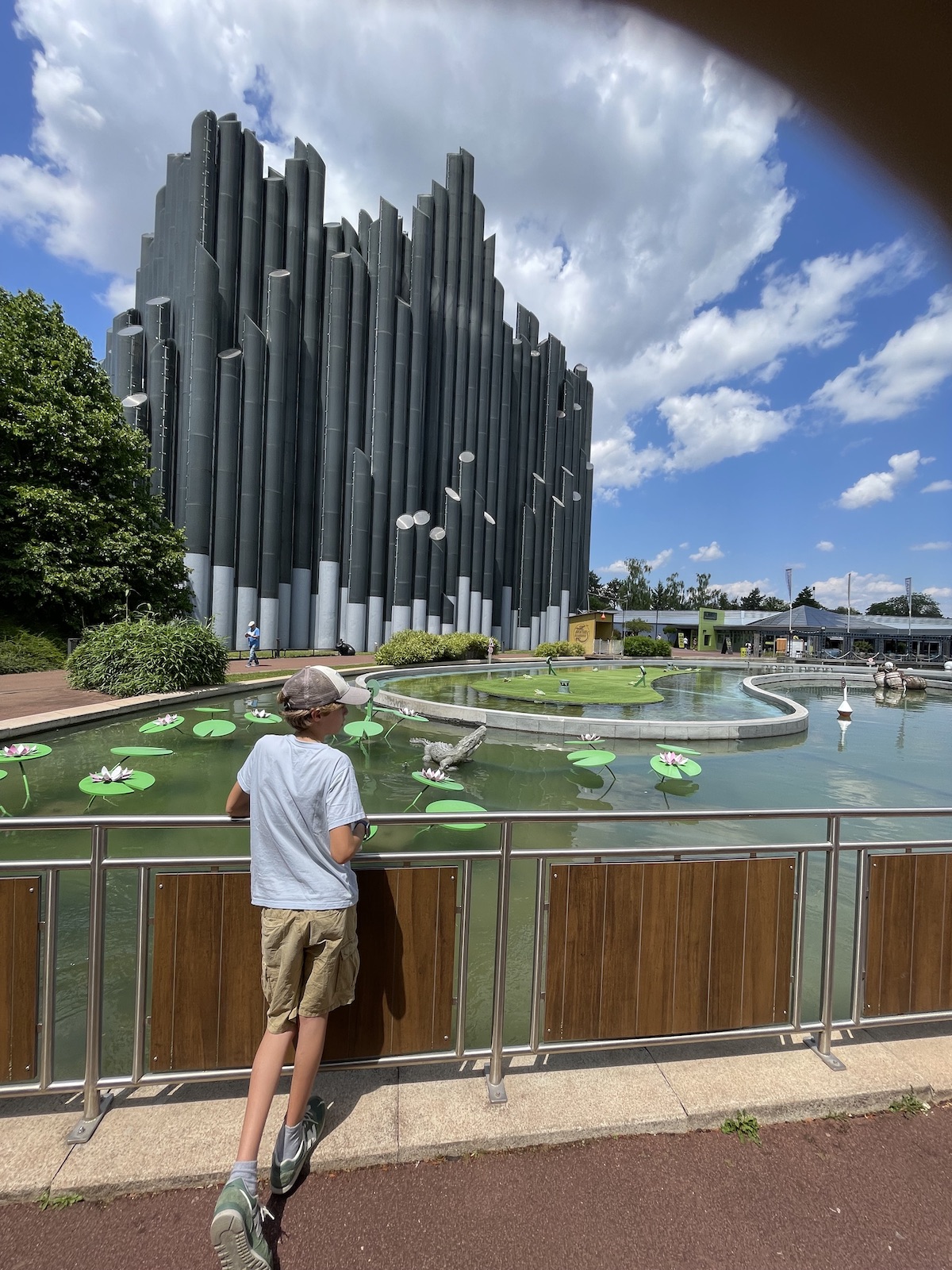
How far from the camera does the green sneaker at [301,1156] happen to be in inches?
81.3

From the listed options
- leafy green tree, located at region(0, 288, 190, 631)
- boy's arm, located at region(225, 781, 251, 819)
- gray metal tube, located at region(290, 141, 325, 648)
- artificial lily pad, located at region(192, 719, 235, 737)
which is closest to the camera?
boy's arm, located at region(225, 781, 251, 819)

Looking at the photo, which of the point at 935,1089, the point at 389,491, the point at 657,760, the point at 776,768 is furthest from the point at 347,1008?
the point at 389,491

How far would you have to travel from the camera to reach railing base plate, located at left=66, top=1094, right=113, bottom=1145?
7.48 ft

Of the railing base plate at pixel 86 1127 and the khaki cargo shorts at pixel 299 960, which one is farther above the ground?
the khaki cargo shorts at pixel 299 960

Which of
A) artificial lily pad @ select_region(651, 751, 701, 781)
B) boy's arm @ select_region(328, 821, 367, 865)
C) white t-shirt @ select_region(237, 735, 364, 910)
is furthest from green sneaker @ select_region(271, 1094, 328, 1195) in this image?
artificial lily pad @ select_region(651, 751, 701, 781)

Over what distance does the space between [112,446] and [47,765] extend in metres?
18.9

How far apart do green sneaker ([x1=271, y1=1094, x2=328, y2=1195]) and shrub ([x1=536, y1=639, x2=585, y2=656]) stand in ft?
109

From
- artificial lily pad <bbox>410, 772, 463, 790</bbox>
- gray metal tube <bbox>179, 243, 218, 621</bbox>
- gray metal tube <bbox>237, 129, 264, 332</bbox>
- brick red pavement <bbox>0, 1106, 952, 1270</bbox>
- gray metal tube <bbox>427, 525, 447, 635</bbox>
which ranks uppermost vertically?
gray metal tube <bbox>237, 129, 264, 332</bbox>

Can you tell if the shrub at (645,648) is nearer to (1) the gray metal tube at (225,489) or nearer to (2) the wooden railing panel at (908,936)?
(1) the gray metal tube at (225,489)

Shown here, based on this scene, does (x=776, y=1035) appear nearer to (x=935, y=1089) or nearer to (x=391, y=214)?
(x=935, y=1089)

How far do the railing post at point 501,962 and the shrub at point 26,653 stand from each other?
2056cm

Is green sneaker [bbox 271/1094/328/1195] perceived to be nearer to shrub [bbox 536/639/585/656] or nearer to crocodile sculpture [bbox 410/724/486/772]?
crocodile sculpture [bbox 410/724/486/772]

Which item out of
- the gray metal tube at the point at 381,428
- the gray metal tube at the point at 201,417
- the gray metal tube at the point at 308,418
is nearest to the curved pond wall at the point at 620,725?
the gray metal tube at the point at 201,417

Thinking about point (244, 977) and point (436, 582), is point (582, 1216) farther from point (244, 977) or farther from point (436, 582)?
point (436, 582)
